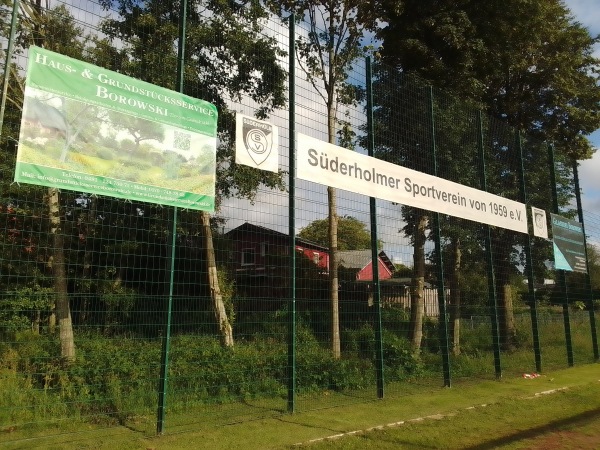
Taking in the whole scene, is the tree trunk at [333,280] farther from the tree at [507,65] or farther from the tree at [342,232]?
the tree at [507,65]

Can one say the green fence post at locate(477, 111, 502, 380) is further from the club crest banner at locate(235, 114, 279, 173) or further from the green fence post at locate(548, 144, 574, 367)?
the club crest banner at locate(235, 114, 279, 173)

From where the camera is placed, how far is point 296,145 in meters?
7.12

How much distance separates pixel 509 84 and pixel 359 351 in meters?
13.8

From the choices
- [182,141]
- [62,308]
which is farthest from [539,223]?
[62,308]

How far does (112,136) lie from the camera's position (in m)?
5.39

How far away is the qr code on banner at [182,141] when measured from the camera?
19.6 ft

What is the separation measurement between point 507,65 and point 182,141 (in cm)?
1288

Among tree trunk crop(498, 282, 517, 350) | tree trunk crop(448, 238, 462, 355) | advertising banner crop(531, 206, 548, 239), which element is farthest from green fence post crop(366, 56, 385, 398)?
advertising banner crop(531, 206, 548, 239)

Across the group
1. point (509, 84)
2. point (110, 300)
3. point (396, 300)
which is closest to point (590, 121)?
point (509, 84)

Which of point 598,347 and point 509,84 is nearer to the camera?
point 598,347

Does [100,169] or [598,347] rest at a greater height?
[100,169]

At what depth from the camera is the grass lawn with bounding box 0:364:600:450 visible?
535 cm

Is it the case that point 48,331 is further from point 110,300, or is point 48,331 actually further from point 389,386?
point 389,386

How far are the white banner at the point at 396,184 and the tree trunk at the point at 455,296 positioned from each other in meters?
1.04
